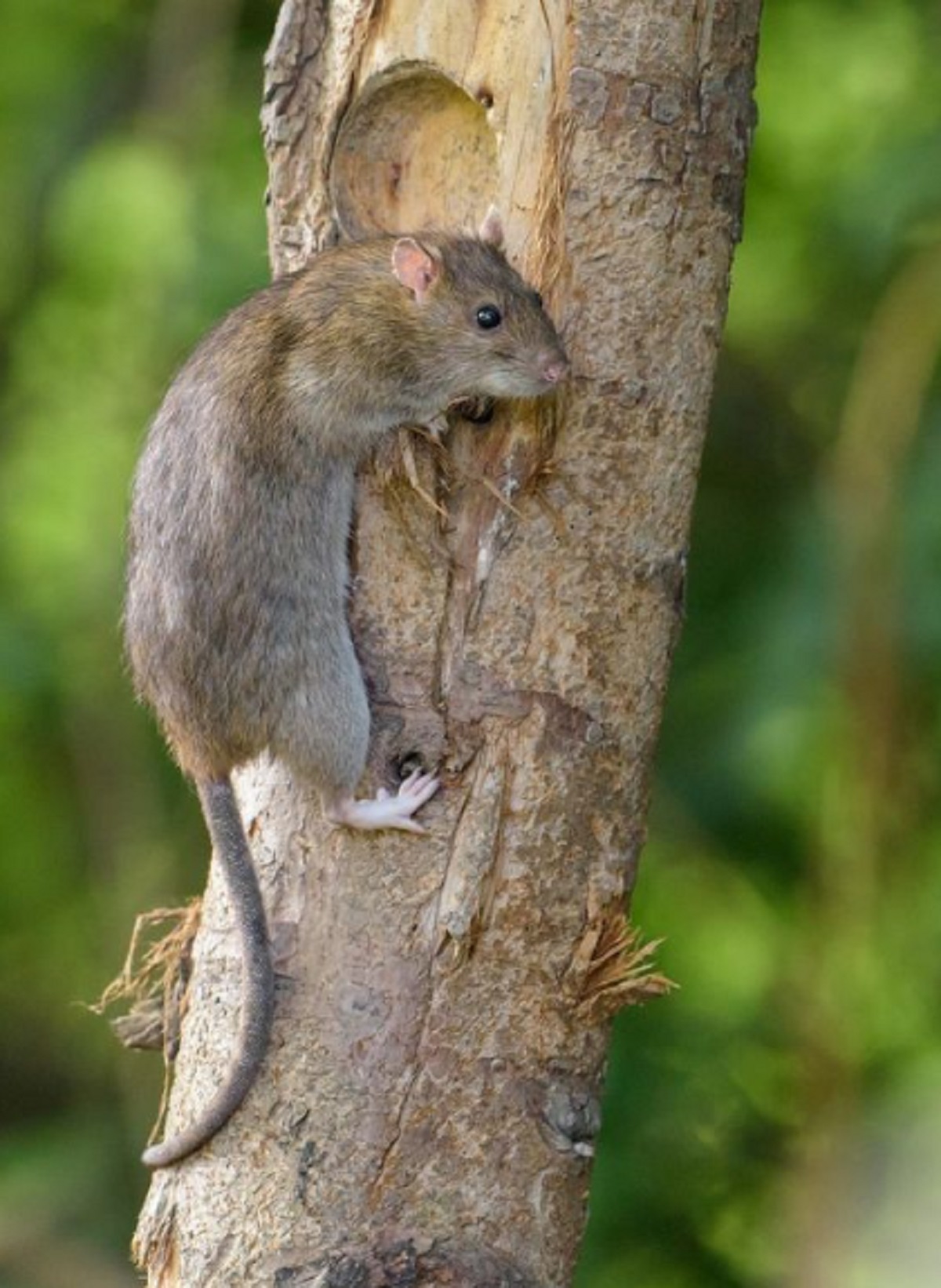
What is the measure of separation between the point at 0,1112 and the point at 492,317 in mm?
5377

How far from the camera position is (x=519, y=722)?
4.14 m

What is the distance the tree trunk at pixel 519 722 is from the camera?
13.4 feet

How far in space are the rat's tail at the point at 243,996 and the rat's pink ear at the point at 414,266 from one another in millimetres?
1044

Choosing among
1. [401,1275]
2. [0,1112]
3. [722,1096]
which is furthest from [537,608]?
[0,1112]

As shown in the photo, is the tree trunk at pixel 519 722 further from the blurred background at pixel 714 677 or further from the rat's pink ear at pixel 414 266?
the blurred background at pixel 714 677

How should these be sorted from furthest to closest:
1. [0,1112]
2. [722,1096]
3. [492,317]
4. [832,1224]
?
1. [0,1112]
2. [722,1096]
3. [832,1224]
4. [492,317]

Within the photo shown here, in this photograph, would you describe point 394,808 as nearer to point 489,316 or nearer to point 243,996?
point 243,996

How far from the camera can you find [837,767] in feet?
21.2

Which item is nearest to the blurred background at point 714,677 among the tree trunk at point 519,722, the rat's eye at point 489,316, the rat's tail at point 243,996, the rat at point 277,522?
the tree trunk at point 519,722

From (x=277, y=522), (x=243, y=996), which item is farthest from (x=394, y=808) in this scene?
(x=277, y=522)

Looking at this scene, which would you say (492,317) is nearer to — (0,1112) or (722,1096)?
(722,1096)

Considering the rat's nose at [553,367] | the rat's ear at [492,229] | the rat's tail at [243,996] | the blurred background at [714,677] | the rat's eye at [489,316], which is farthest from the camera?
the blurred background at [714,677]

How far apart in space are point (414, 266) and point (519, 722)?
0.91m

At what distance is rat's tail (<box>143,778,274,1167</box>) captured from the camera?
4176 mm
